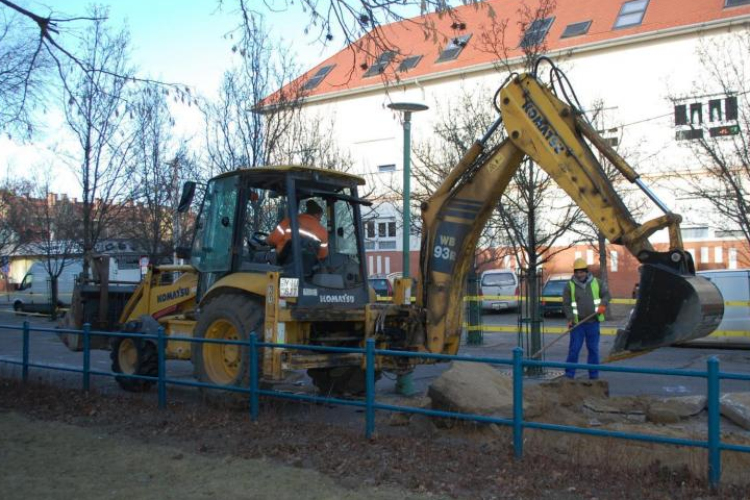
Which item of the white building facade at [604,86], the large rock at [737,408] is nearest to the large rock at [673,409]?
the large rock at [737,408]

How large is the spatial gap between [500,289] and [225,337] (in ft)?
67.3

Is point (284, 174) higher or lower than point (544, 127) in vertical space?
lower

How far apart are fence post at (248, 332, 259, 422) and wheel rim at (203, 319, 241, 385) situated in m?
0.97

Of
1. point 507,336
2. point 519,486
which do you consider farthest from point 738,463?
point 507,336

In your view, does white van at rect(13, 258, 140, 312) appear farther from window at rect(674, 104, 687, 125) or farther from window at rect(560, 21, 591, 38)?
window at rect(674, 104, 687, 125)

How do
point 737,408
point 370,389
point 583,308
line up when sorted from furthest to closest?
1. point 583,308
2. point 737,408
3. point 370,389

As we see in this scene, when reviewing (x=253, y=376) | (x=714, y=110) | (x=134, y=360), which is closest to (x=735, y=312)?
(x=714, y=110)

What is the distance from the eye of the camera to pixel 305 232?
888 cm

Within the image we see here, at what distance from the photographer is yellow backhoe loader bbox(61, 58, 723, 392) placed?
24.0ft

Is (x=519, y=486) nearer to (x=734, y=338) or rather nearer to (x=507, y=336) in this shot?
(x=734, y=338)

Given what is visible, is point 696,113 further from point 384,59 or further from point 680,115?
point 384,59

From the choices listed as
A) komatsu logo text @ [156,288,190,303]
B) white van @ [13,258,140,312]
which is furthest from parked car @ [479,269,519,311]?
komatsu logo text @ [156,288,190,303]

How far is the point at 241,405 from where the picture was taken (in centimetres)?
853

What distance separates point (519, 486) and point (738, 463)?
2351mm
